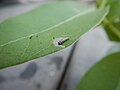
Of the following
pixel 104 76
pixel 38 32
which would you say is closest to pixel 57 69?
pixel 104 76

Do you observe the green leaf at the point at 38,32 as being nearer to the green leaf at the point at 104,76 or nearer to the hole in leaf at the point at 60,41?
the hole in leaf at the point at 60,41

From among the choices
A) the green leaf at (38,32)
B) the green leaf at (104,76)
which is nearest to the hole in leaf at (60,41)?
the green leaf at (38,32)

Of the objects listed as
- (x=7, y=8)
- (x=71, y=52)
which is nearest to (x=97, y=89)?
(x=71, y=52)

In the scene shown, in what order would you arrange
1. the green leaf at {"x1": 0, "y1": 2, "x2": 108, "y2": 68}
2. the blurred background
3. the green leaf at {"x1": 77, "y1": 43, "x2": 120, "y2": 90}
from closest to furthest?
the green leaf at {"x1": 0, "y1": 2, "x2": 108, "y2": 68}
the green leaf at {"x1": 77, "y1": 43, "x2": 120, "y2": 90}
the blurred background

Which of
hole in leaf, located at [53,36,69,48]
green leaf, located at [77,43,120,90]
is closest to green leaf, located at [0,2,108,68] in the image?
hole in leaf, located at [53,36,69,48]

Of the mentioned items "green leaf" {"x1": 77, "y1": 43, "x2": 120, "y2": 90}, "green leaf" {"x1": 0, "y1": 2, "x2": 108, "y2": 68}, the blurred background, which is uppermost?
"green leaf" {"x1": 0, "y1": 2, "x2": 108, "y2": 68}

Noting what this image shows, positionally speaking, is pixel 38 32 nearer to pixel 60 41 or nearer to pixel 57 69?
pixel 60 41

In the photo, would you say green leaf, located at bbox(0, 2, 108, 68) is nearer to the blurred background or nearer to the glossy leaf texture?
the glossy leaf texture
